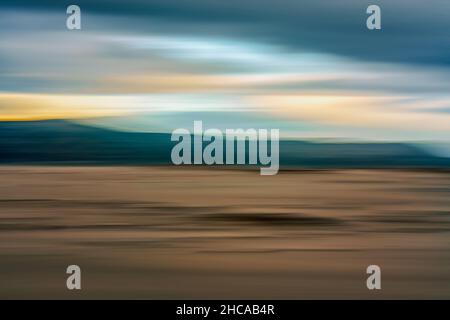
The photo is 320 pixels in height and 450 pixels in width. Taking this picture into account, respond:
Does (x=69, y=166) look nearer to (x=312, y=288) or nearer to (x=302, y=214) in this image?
(x=302, y=214)

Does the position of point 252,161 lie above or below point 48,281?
above

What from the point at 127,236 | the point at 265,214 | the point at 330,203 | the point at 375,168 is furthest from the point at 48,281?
the point at 375,168

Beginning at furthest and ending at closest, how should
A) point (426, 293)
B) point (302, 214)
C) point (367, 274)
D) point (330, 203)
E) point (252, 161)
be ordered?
point (252, 161) → point (330, 203) → point (302, 214) → point (367, 274) → point (426, 293)

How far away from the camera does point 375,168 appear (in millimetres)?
7047

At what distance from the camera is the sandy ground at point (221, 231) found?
4.21m

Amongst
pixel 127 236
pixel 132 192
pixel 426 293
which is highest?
pixel 132 192

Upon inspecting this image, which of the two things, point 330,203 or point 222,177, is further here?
point 222,177

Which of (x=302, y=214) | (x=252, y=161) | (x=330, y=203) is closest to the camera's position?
(x=302, y=214)

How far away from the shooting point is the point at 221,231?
17.0 ft

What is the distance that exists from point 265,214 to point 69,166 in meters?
2.00

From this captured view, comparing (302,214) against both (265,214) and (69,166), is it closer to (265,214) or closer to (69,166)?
(265,214)

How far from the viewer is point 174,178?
668cm

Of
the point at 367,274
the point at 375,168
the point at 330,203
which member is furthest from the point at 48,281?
the point at 375,168

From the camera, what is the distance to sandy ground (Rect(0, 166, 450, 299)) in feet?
13.8
